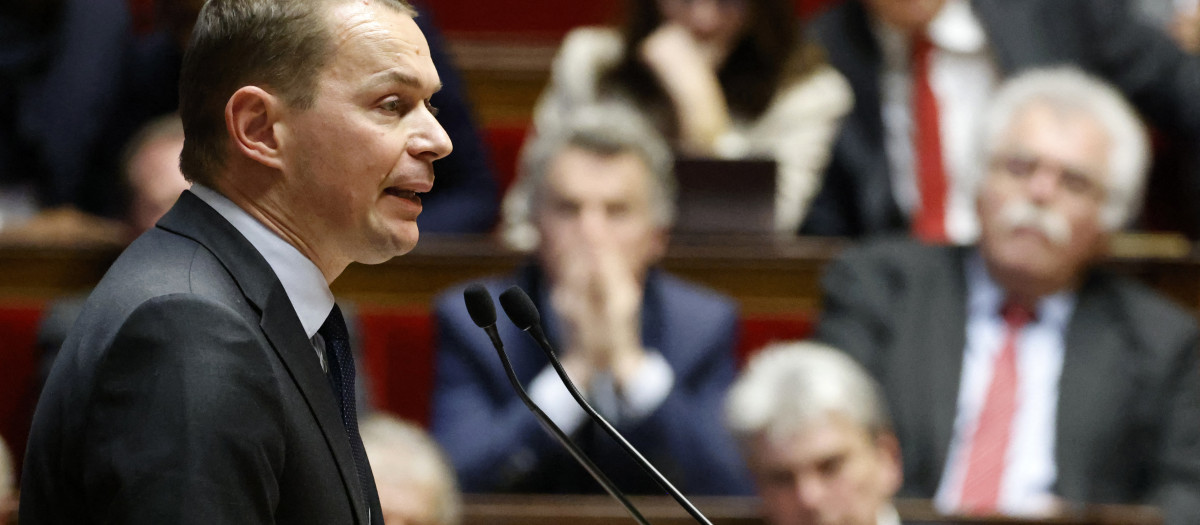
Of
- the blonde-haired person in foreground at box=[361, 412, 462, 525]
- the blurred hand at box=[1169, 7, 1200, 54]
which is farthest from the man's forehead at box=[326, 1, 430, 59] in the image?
the blurred hand at box=[1169, 7, 1200, 54]

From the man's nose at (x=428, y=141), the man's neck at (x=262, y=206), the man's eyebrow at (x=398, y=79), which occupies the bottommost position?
the man's neck at (x=262, y=206)

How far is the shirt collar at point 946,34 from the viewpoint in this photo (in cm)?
167

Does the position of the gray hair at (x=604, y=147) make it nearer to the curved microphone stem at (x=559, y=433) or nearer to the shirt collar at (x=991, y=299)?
the shirt collar at (x=991, y=299)

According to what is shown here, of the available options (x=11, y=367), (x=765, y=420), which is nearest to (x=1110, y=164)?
(x=765, y=420)

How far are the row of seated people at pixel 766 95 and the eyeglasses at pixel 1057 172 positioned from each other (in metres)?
0.11

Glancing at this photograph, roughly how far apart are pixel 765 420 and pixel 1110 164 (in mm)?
495

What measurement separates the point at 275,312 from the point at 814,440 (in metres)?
0.77

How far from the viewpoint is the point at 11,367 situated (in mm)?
1465

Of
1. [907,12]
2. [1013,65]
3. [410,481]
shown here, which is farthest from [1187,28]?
A: [410,481]

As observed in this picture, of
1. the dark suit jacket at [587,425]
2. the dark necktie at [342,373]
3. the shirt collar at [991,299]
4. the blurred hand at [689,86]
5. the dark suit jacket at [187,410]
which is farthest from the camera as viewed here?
the blurred hand at [689,86]

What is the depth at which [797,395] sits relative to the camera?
3.99 ft

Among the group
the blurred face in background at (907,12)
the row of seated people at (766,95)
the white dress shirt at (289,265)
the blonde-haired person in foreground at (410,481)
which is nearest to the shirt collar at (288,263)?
the white dress shirt at (289,265)

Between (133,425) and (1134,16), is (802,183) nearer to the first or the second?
(1134,16)

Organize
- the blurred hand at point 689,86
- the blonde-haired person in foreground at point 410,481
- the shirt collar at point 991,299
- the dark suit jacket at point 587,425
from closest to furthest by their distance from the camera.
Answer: the blonde-haired person in foreground at point 410,481
the dark suit jacket at point 587,425
the shirt collar at point 991,299
the blurred hand at point 689,86
